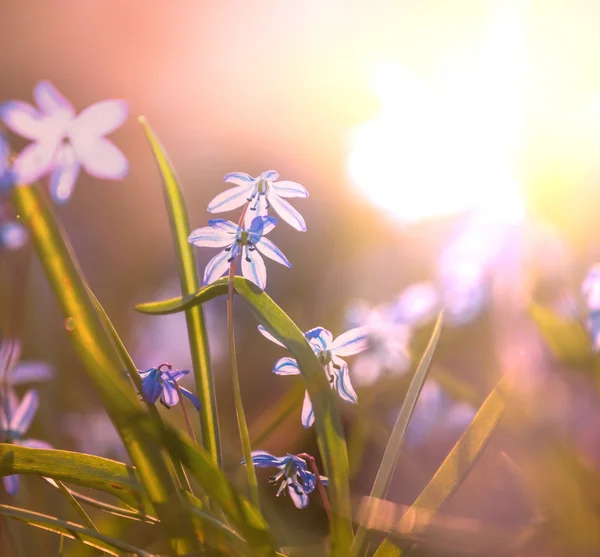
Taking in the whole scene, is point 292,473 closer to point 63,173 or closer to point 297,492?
point 297,492

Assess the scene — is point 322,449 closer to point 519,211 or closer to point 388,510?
point 388,510

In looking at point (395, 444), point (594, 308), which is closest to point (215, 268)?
point (395, 444)

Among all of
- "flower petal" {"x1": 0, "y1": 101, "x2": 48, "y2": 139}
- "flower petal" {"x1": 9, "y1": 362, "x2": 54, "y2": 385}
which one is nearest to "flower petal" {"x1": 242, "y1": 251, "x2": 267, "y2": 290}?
"flower petal" {"x1": 0, "y1": 101, "x2": 48, "y2": 139}

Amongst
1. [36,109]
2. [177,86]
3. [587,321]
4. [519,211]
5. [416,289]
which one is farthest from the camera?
[177,86]

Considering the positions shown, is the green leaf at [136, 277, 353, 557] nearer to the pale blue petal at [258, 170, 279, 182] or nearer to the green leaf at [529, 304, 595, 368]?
the pale blue petal at [258, 170, 279, 182]

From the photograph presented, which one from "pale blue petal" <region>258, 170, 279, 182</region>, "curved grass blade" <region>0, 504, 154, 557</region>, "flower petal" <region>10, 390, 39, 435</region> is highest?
"pale blue petal" <region>258, 170, 279, 182</region>

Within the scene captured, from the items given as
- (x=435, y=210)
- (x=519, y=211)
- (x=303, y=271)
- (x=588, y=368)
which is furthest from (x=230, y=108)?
(x=588, y=368)

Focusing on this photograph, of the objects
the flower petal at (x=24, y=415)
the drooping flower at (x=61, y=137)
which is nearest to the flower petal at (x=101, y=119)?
the drooping flower at (x=61, y=137)
